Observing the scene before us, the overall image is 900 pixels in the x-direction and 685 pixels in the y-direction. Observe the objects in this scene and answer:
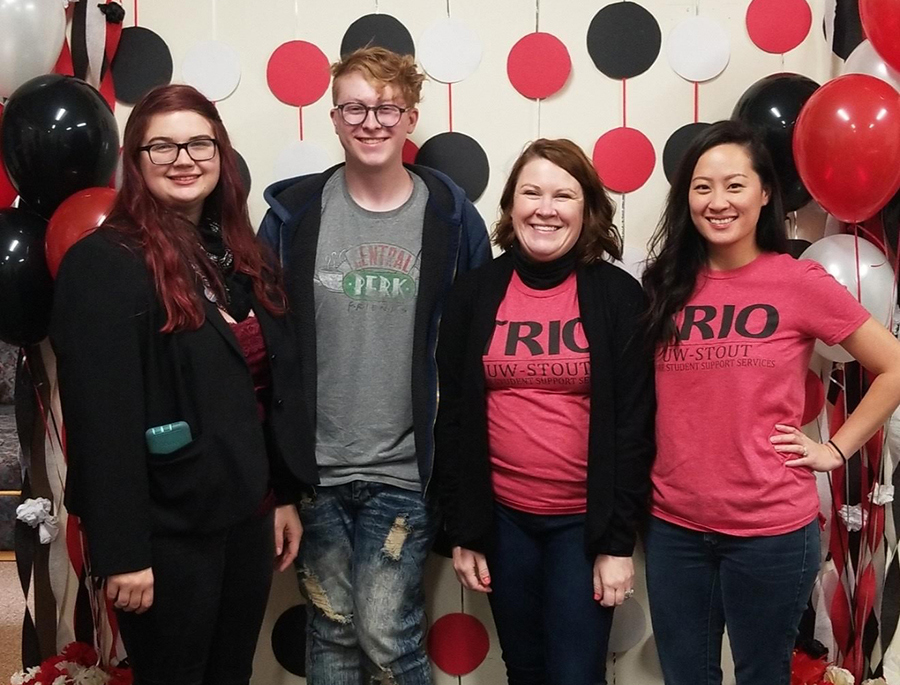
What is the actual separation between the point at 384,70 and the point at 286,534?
3.31 feet

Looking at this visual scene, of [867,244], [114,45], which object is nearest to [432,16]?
[114,45]

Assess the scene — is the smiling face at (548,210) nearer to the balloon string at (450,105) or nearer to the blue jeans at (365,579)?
the balloon string at (450,105)

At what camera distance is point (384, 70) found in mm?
1652

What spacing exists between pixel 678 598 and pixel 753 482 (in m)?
0.28

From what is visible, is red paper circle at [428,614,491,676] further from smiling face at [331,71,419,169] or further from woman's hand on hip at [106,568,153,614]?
smiling face at [331,71,419,169]

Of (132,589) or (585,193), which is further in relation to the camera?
(585,193)

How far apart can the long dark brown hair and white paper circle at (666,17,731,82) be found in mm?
479

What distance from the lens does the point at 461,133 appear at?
2.02m

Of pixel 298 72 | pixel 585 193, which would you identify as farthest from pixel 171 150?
pixel 585 193

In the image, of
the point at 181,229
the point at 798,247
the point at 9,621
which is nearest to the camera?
the point at 181,229

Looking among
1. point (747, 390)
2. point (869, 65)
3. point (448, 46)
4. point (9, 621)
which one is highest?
point (448, 46)

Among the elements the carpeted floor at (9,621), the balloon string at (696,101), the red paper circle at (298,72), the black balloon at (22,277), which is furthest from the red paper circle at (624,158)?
the carpeted floor at (9,621)

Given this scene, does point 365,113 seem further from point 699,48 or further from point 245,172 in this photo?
point 699,48

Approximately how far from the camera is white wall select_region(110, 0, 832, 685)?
1993mm
